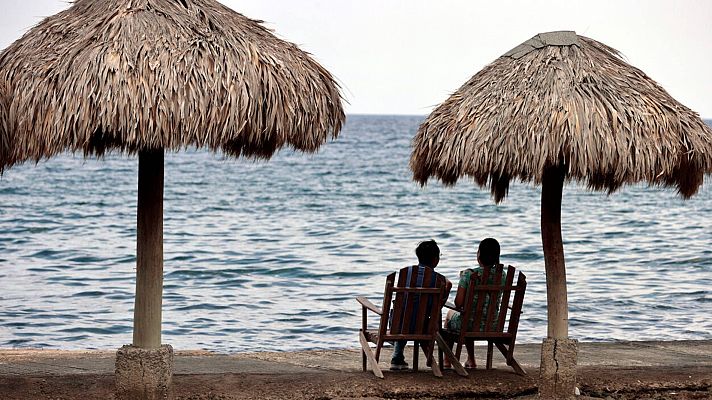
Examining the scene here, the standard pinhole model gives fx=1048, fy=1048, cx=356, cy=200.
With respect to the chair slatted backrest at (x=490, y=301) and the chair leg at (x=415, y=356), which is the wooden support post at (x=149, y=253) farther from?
the chair slatted backrest at (x=490, y=301)

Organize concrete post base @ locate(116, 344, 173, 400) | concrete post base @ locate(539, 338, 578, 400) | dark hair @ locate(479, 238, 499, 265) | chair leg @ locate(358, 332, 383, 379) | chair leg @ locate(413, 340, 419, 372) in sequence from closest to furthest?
concrete post base @ locate(116, 344, 173, 400), concrete post base @ locate(539, 338, 578, 400), chair leg @ locate(358, 332, 383, 379), dark hair @ locate(479, 238, 499, 265), chair leg @ locate(413, 340, 419, 372)

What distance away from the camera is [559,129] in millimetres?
6703

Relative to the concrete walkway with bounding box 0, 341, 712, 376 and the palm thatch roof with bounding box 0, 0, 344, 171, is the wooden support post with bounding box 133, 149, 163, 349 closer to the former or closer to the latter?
the palm thatch roof with bounding box 0, 0, 344, 171

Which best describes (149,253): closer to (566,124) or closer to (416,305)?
(416,305)

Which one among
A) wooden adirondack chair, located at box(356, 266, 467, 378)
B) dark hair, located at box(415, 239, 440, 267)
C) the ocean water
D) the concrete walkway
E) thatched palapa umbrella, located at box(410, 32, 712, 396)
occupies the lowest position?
the ocean water

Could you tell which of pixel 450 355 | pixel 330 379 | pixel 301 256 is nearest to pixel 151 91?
pixel 330 379

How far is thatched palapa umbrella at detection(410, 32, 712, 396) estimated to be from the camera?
673 cm

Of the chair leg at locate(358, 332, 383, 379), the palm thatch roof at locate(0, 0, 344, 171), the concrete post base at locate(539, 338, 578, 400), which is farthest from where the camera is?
the chair leg at locate(358, 332, 383, 379)

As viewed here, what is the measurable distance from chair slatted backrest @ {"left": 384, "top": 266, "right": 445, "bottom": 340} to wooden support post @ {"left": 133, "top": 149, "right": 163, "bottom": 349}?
1.76m

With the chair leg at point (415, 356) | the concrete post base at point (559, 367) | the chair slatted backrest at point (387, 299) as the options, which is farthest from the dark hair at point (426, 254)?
the concrete post base at point (559, 367)

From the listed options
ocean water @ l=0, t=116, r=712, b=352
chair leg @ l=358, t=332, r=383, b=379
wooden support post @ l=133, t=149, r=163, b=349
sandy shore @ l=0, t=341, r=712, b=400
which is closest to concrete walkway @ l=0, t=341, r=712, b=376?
sandy shore @ l=0, t=341, r=712, b=400

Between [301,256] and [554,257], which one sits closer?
[554,257]

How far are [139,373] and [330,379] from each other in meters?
1.52

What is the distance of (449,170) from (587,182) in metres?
1.56
